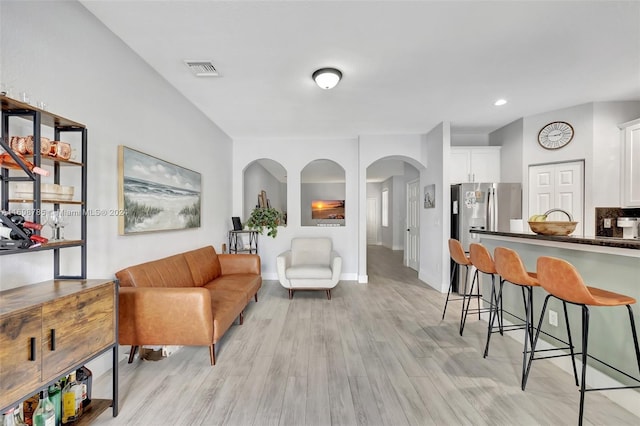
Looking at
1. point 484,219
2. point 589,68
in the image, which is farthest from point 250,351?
point 589,68

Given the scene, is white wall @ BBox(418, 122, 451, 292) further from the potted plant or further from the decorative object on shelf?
the potted plant

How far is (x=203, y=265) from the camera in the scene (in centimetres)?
341

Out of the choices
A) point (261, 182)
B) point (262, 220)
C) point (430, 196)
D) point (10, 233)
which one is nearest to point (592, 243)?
point (430, 196)

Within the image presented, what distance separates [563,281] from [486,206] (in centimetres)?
277

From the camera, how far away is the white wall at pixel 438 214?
14.3ft

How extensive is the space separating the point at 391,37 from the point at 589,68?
7.24ft

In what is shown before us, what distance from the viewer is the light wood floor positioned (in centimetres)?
171

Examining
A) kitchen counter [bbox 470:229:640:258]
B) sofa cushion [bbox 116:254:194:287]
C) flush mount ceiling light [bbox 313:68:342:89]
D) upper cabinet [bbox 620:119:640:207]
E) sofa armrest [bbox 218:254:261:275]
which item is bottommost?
sofa armrest [bbox 218:254:261:275]

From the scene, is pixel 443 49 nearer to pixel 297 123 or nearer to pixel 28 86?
pixel 297 123

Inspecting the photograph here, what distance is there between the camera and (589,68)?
2781 mm

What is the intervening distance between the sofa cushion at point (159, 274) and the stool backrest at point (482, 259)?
9.92 feet

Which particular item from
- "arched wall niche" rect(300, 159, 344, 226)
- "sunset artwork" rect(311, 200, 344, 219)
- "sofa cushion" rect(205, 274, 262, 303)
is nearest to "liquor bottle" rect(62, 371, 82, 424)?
"sofa cushion" rect(205, 274, 262, 303)

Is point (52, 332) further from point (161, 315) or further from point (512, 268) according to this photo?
point (512, 268)

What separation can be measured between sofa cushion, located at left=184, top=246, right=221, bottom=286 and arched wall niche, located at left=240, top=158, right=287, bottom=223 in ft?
5.63
